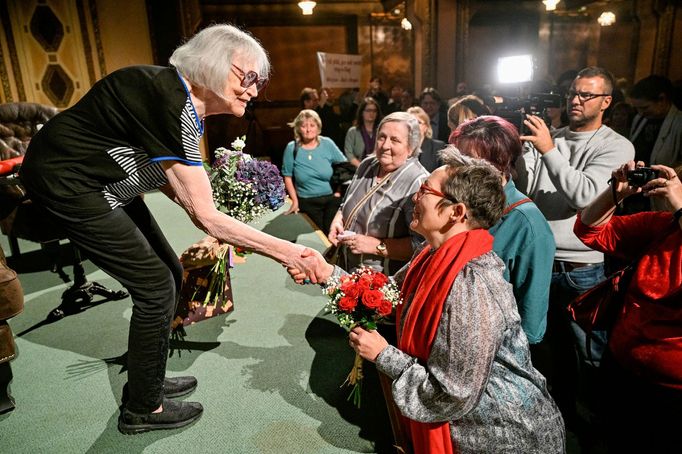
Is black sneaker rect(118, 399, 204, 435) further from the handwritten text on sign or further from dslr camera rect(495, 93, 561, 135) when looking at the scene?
the handwritten text on sign

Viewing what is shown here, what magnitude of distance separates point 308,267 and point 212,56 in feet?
3.01

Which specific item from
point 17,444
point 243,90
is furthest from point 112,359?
point 243,90

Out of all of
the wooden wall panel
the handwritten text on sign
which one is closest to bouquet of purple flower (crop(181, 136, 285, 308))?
the handwritten text on sign

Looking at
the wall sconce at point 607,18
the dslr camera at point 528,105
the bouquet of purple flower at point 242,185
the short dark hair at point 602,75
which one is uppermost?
the wall sconce at point 607,18

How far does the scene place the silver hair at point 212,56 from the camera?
1726mm

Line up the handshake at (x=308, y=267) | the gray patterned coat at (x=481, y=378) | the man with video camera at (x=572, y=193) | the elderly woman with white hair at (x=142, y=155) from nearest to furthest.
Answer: the gray patterned coat at (x=481, y=378) → the elderly woman with white hair at (x=142, y=155) → the handshake at (x=308, y=267) → the man with video camera at (x=572, y=193)

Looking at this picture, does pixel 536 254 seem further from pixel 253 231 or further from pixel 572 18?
pixel 572 18

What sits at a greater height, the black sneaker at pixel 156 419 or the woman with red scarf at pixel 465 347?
the woman with red scarf at pixel 465 347

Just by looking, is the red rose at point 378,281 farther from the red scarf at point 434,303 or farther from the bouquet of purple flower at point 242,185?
the bouquet of purple flower at point 242,185

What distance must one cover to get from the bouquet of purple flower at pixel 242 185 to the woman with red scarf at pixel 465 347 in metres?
1.28

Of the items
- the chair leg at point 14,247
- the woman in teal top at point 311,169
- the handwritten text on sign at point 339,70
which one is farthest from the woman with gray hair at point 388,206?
the handwritten text on sign at point 339,70

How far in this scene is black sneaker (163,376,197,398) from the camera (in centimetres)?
242

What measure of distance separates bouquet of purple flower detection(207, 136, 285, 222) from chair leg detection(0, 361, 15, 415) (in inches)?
53.0

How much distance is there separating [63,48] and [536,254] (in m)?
9.61
